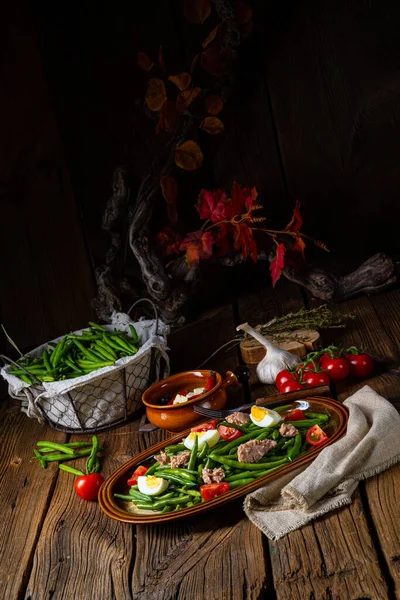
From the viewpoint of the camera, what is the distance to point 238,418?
2846 millimetres

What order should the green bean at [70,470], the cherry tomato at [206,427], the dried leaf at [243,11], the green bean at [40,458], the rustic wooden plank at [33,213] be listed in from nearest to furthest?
1. the cherry tomato at [206,427]
2. the green bean at [70,470]
3. the green bean at [40,458]
4. the dried leaf at [243,11]
5. the rustic wooden plank at [33,213]

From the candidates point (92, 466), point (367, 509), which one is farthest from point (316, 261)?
point (367, 509)

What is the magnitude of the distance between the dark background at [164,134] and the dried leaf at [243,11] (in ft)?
1.09

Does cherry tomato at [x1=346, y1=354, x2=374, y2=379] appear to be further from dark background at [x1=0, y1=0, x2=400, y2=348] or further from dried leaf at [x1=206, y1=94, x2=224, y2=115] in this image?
dried leaf at [x1=206, y1=94, x2=224, y2=115]

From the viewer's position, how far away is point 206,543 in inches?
95.3

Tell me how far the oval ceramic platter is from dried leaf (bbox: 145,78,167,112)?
1.96m

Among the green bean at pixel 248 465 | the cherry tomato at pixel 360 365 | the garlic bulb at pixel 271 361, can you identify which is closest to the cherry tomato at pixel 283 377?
the garlic bulb at pixel 271 361

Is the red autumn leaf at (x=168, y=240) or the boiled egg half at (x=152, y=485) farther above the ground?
the red autumn leaf at (x=168, y=240)

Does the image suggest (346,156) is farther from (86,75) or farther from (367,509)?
(367,509)

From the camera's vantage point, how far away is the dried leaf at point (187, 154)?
168 inches

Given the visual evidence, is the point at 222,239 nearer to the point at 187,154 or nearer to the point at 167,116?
the point at 187,154

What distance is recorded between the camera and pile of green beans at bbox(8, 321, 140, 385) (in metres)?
3.43

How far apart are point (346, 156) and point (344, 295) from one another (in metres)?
0.88

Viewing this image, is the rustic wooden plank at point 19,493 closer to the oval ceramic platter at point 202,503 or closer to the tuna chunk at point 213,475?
the oval ceramic platter at point 202,503
